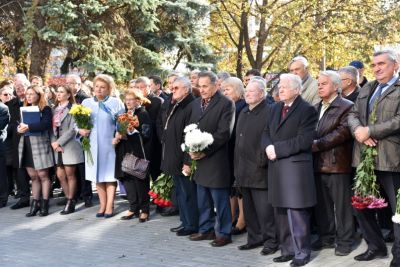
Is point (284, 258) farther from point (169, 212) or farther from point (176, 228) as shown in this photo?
point (169, 212)

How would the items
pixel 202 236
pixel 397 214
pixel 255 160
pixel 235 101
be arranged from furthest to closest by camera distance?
pixel 235 101 < pixel 202 236 < pixel 255 160 < pixel 397 214

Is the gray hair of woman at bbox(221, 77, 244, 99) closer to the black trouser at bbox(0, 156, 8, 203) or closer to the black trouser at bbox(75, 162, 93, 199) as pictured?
the black trouser at bbox(75, 162, 93, 199)

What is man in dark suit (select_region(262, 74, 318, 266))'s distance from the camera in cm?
630

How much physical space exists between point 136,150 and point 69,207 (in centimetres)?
166

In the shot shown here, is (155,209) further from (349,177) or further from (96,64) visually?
(96,64)

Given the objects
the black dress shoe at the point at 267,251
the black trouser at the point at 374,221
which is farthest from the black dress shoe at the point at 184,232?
the black trouser at the point at 374,221

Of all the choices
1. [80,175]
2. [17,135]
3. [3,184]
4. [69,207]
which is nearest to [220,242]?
[69,207]

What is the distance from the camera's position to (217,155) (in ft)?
24.2

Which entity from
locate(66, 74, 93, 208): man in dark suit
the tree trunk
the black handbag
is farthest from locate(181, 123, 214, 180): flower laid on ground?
the tree trunk

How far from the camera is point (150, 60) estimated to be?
17594mm

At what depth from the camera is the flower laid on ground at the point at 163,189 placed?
8.65m

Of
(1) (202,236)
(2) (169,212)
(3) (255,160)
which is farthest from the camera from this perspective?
(2) (169,212)

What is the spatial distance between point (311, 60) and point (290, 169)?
809 inches

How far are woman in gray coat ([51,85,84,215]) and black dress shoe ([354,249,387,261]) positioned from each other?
4763 millimetres
